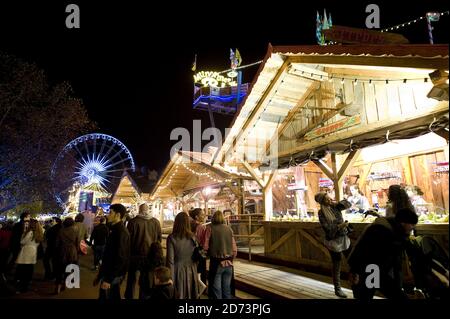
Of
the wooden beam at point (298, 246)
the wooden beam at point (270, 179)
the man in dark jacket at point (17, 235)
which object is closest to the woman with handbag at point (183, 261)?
the wooden beam at point (298, 246)

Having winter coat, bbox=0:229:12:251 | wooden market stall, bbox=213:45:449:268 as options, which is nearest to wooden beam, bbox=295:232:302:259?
wooden market stall, bbox=213:45:449:268

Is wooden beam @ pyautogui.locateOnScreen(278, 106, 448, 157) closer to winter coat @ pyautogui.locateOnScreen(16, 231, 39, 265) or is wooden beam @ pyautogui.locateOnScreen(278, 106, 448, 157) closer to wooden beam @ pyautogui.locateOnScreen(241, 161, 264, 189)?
wooden beam @ pyautogui.locateOnScreen(241, 161, 264, 189)

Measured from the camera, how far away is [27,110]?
1312 centimetres

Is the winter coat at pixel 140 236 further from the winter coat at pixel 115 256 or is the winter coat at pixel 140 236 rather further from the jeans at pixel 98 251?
the jeans at pixel 98 251

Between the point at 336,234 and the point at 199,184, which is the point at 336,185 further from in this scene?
the point at 199,184

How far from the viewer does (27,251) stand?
20.9 ft

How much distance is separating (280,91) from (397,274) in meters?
5.15

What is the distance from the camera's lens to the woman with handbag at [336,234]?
462 centimetres

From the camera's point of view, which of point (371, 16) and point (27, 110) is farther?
point (27, 110)

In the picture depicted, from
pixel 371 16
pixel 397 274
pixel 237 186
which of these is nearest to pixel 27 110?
pixel 237 186

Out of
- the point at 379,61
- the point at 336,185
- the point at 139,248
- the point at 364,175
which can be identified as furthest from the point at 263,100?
the point at 139,248

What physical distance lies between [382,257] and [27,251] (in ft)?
24.1

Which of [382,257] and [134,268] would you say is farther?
[134,268]
